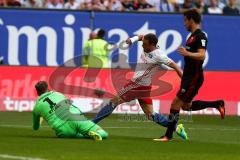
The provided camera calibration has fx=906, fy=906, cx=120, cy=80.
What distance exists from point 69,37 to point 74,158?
1568 cm

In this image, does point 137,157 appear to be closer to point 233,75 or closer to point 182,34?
point 233,75

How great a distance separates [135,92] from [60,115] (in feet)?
6.18

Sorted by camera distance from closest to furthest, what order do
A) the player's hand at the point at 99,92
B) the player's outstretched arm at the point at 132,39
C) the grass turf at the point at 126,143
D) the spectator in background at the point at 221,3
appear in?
the grass turf at the point at 126,143 < the player's outstretched arm at the point at 132,39 < the player's hand at the point at 99,92 < the spectator in background at the point at 221,3

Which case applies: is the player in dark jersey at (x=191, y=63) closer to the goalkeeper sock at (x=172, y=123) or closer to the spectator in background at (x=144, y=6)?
the goalkeeper sock at (x=172, y=123)

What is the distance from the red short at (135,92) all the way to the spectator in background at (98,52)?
9.11 metres

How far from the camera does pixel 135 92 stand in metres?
17.2

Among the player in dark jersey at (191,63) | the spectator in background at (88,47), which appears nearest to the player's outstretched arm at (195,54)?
the player in dark jersey at (191,63)

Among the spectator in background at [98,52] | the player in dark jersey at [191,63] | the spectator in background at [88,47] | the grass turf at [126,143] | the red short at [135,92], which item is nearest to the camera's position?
the grass turf at [126,143]

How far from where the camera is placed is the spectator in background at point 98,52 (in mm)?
26609

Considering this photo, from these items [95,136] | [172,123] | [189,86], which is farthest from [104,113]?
[189,86]

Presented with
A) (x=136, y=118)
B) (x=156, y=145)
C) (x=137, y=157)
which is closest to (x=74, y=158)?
(x=137, y=157)

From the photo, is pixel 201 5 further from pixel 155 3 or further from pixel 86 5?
pixel 86 5

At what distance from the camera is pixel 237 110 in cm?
2517

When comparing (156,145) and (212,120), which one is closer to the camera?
(156,145)
